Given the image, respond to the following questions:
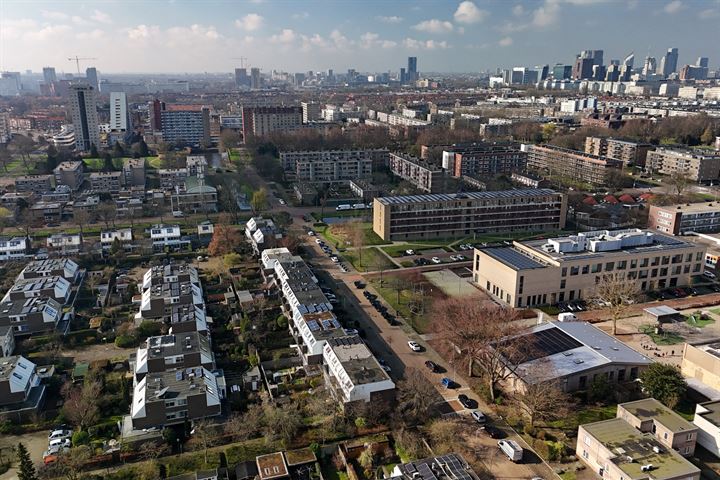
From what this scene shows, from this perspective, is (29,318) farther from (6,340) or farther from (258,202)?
(258,202)

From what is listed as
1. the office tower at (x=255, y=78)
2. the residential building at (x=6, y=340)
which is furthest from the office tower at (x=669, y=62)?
the residential building at (x=6, y=340)

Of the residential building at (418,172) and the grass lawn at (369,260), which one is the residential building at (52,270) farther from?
the residential building at (418,172)

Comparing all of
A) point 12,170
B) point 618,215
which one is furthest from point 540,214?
point 12,170

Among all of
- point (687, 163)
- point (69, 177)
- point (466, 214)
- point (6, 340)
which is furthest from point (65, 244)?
point (687, 163)

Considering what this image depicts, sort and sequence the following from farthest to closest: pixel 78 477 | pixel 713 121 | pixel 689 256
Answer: pixel 713 121 → pixel 689 256 → pixel 78 477

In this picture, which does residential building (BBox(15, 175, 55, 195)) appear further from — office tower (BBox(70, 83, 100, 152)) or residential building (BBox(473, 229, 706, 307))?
residential building (BBox(473, 229, 706, 307))

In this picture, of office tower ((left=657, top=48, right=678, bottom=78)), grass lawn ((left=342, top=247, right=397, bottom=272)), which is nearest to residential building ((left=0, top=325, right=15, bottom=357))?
grass lawn ((left=342, top=247, right=397, bottom=272))

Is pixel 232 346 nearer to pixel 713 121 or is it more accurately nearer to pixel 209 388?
pixel 209 388
